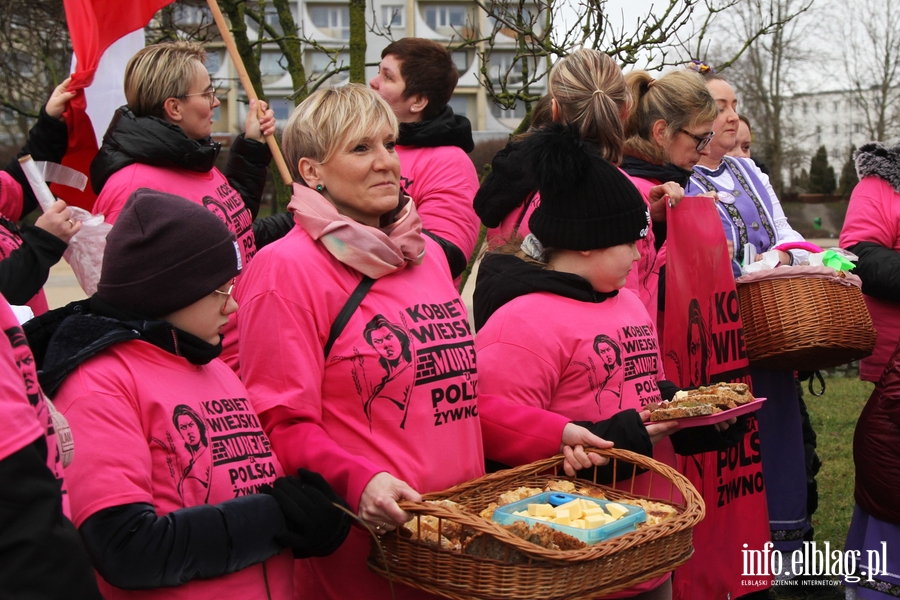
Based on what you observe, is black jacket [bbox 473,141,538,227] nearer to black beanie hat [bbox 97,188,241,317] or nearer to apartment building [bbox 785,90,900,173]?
black beanie hat [bbox 97,188,241,317]

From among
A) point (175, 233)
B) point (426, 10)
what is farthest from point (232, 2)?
point (426, 10)

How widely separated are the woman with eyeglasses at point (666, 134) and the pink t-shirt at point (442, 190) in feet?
2.32

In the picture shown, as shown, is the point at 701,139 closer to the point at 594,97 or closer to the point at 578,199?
the point at 594,97

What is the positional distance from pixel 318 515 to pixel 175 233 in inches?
28.7

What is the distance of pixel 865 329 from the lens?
430 cm

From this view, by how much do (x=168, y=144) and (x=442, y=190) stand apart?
1.14 meters

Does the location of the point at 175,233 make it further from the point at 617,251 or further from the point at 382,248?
the point at 617,251

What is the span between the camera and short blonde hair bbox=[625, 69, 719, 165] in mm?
4434

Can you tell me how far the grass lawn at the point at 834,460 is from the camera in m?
5.87

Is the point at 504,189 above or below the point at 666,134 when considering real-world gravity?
below

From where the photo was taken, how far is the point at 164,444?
2.23m

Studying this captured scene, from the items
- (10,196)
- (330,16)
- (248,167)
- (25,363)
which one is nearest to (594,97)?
(248,167)

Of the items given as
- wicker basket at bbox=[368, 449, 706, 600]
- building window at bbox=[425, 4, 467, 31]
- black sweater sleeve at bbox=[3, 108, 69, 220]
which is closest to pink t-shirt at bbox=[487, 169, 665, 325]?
wicker basket at bbox=[368, 449, 706, 600]

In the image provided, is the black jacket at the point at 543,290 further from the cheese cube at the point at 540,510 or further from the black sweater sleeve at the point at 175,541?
the black sweater sleeve at the point at 175,541
